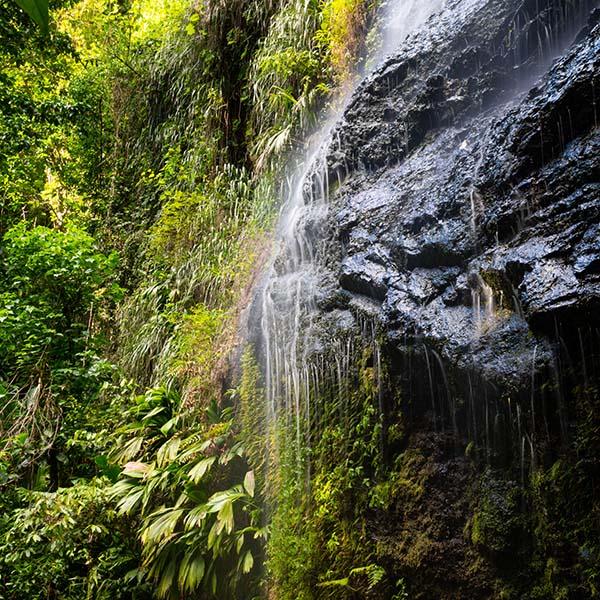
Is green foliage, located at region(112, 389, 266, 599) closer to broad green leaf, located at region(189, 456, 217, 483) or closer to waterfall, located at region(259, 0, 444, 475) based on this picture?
broad green leaf, located at region(189, 456, 217, 483)

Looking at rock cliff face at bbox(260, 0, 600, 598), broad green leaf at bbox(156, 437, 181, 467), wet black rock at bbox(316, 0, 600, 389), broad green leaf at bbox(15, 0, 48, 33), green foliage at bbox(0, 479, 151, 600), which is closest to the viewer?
broad green leaf at bbox(15, 0, 48, 33)

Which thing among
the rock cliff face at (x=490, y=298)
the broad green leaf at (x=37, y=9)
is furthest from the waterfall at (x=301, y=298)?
the broad green leaf at (x=37, y=9)

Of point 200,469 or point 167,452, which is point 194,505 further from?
point 167,452

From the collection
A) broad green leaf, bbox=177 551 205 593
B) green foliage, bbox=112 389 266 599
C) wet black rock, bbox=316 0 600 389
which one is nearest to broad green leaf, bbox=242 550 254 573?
green foliage, bbox=112 389 266 599

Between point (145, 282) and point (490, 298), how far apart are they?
499 centimetres

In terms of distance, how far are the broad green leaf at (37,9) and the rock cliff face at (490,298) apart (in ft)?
7.03

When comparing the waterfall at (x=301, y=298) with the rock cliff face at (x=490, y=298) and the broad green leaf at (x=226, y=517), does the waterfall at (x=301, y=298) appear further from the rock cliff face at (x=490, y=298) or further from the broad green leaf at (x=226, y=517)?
the broad green leaf at (x=226, y=517)

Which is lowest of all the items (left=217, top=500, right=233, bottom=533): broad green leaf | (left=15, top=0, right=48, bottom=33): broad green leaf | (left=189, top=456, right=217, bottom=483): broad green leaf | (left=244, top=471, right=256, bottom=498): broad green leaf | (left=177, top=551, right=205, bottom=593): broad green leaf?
(left=177, top=551, right=205, bottom=593): broad green leaf

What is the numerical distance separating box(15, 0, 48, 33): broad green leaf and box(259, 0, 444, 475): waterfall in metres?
2.85

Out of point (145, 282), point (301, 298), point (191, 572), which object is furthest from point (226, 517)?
point (145, 282)

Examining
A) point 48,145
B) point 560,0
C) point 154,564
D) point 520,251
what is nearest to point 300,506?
point 154,564

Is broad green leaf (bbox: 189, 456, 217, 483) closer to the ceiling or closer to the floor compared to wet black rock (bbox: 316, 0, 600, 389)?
closer to the floor

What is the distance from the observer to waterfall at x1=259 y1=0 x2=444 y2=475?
346cm

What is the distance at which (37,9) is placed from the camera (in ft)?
1.81
